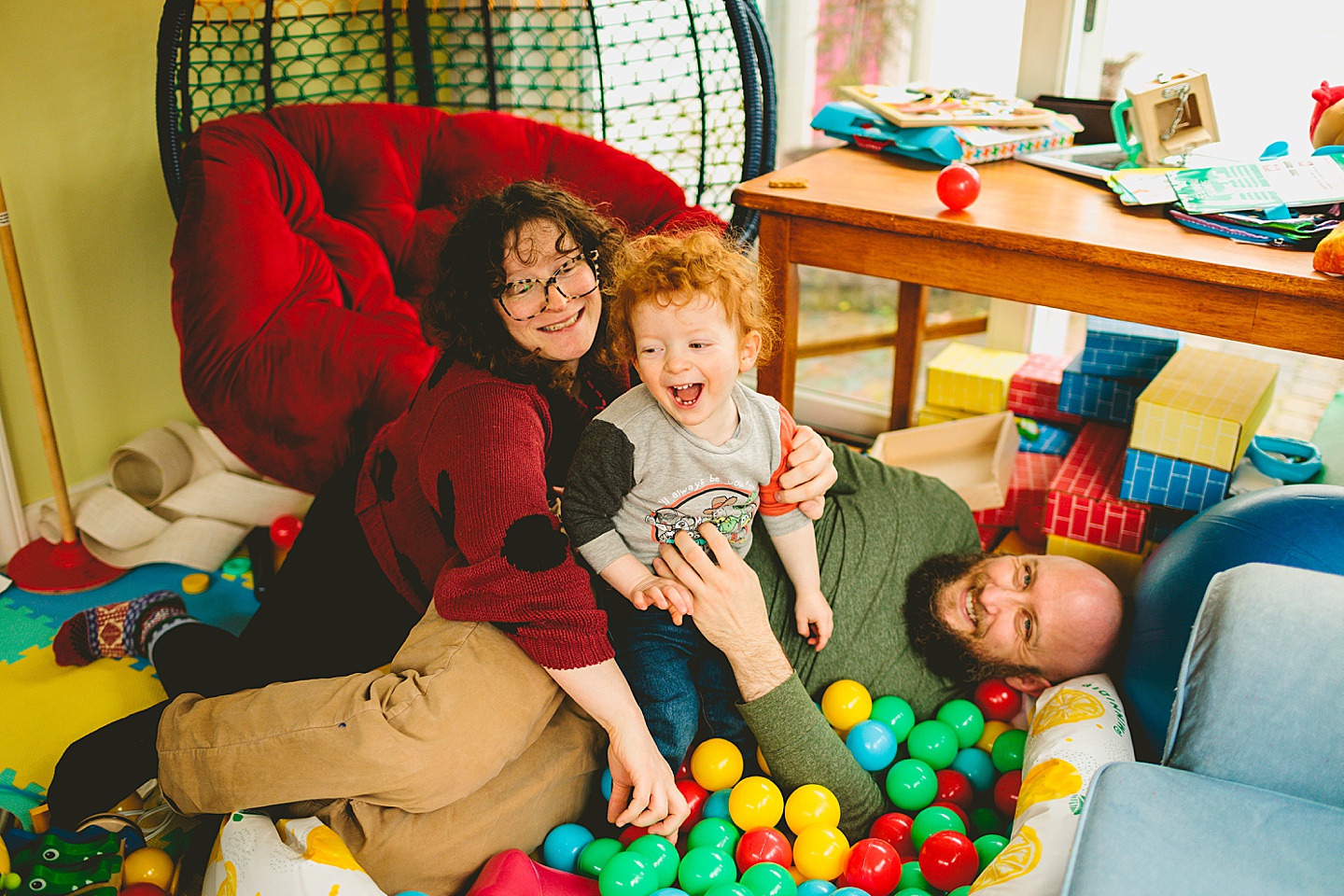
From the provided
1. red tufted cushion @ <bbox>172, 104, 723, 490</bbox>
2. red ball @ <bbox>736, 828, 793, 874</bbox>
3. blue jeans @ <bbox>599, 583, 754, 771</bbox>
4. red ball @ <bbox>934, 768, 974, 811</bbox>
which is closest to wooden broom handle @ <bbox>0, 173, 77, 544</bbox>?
red tufted cushion @ <bbox>172, 104, 723, 490</bbox>

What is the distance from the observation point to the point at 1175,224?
158cm

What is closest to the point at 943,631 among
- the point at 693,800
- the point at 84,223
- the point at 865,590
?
the point at 865,590

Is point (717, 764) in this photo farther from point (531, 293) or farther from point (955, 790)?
point (531, 293)

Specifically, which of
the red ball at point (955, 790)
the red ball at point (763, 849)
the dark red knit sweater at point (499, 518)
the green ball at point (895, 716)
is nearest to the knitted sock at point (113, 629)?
the dark red knit sweater at point (499, 518)

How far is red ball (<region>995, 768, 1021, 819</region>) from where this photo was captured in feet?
5.01

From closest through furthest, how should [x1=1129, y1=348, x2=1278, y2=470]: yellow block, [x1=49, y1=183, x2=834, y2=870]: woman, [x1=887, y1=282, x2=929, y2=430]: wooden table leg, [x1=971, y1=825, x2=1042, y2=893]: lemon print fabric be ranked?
[x1=971, y1=825, x2=1042, y2=893]: lemon print fabric
[x1=49, y1=183, x2=834, y2=870]: woman
[x1=1129, y1=348, x2=1278, y2=470]: yellow block
[x1=887, y1=282, x2=929, y2=430]: wooden table leg

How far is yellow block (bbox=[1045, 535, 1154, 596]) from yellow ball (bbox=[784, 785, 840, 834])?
2.24 ft

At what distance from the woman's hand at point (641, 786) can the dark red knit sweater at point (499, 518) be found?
4.5 inches

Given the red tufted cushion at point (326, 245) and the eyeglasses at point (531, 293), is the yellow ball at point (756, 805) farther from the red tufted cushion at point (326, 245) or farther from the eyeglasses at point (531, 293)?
the red tufted cushion at point (326, 245)

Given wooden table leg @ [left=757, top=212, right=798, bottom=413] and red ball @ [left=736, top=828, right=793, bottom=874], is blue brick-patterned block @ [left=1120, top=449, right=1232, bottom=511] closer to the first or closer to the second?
wooden table leg @ [left=757, top=212, right=798, bottom=413]

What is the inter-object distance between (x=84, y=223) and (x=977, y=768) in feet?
6.57

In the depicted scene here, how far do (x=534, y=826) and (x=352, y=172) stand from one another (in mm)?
1343

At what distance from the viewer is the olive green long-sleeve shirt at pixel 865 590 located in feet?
4.86

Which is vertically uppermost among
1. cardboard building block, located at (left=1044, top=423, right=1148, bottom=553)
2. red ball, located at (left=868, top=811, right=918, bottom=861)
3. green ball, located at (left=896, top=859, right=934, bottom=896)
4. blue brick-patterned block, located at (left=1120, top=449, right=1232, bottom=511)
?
blue brick-patterned block, located at (left=1120, top=449, right=1232, bottom=511)
